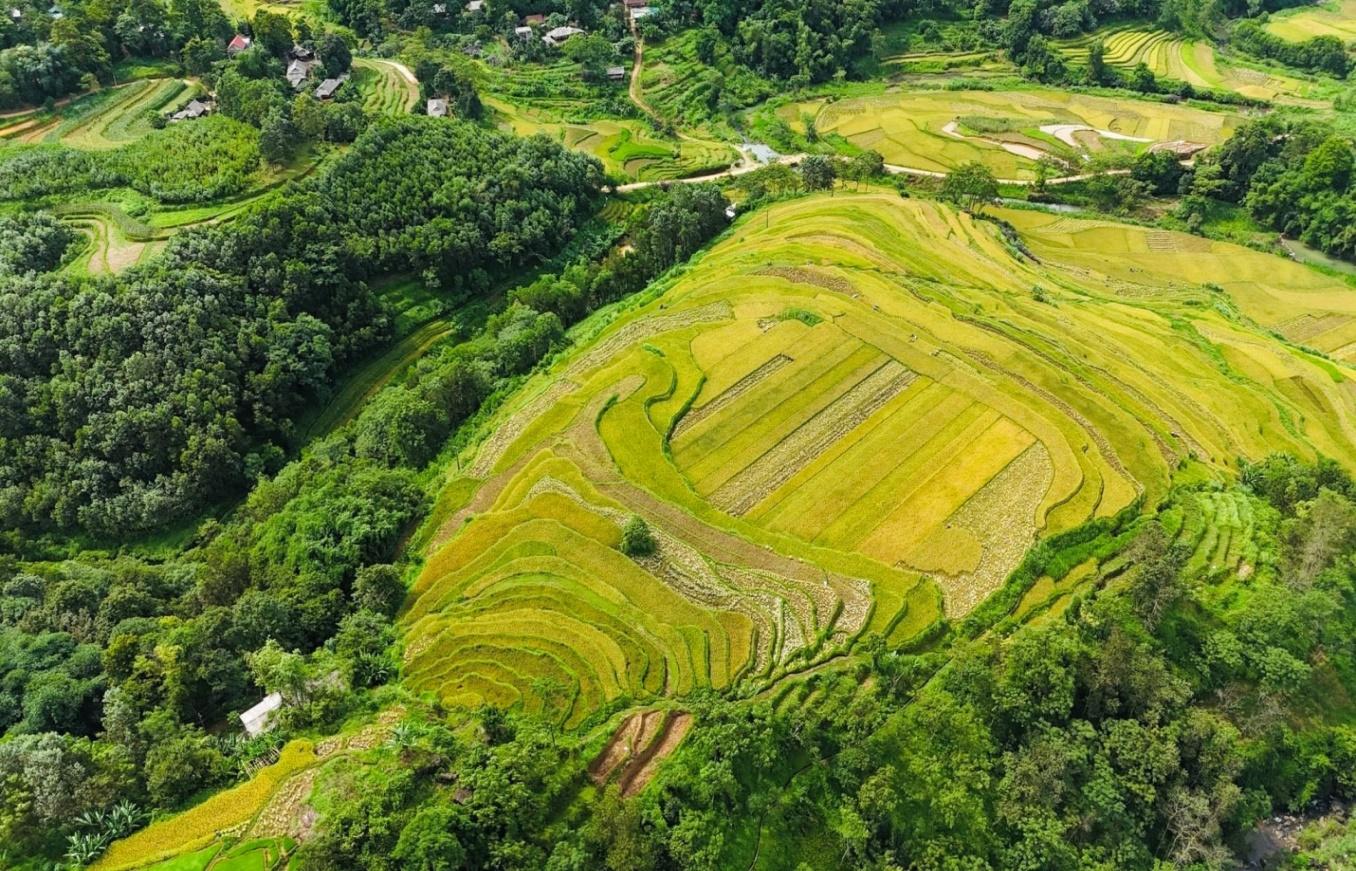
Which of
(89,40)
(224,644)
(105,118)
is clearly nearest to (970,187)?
(224,644)

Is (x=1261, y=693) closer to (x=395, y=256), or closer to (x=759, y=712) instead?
(x=759, y=712)

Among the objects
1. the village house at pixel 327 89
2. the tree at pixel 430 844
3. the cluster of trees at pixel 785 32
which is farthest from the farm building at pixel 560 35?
the tree at pixel 430 844

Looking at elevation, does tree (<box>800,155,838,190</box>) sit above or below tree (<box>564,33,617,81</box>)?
below

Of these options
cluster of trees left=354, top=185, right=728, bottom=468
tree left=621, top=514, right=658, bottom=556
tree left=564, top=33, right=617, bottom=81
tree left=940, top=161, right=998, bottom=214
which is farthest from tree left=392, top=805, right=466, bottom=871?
tree left=564, top=33, right=617, bottom=81

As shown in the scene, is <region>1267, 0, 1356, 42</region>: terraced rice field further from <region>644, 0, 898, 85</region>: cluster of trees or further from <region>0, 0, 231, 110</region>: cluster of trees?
<region>0, 0, 231, 110</region>: cluster of trees

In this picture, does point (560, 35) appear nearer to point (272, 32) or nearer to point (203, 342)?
point (272, 32)

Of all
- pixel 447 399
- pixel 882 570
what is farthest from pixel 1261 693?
pixel 447 399
